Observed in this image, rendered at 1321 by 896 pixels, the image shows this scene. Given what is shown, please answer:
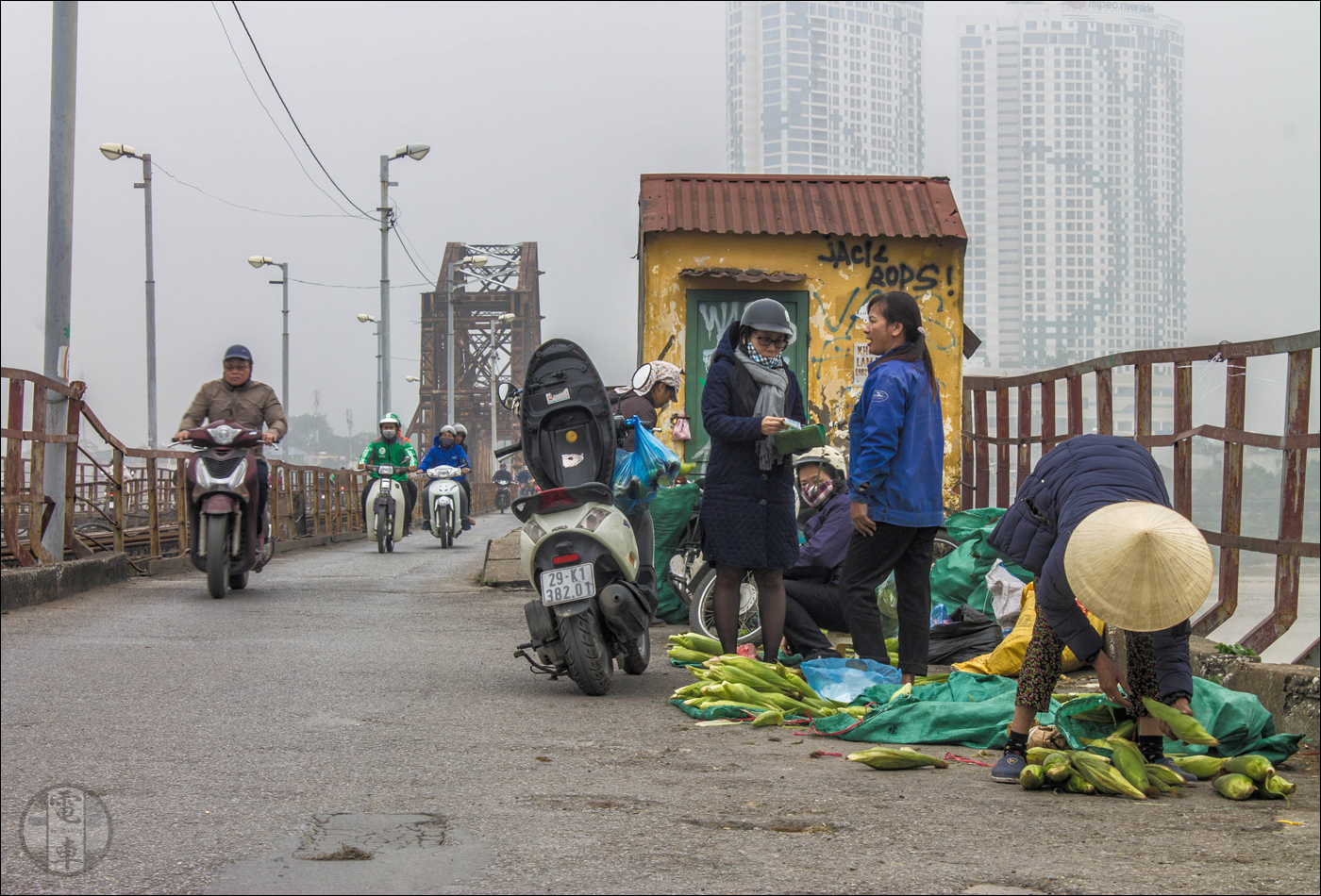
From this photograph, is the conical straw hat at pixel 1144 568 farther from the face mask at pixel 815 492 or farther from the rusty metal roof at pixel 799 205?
the rusty metal roof at pixel 799 205

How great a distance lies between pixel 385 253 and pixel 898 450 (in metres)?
23.9

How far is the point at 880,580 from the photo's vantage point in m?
5.77

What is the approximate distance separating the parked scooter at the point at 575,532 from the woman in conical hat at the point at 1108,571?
2047 mm

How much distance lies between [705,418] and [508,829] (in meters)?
3.03

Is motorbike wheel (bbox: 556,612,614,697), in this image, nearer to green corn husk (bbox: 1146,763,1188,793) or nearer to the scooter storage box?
the scooter storage box

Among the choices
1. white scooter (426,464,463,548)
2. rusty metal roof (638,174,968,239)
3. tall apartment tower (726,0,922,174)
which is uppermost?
tall apartment tower (726,0,922,174)

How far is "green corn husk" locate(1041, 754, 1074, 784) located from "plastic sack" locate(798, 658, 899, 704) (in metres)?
1.60

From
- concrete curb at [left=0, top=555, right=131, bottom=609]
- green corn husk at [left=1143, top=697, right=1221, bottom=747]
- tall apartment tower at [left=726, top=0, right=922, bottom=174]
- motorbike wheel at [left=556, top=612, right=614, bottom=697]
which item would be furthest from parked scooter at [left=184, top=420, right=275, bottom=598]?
tall apartment tower at [left=726, top=0, right=922, bottom=174]

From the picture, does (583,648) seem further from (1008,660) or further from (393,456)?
(393,456)

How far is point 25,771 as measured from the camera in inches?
83.7

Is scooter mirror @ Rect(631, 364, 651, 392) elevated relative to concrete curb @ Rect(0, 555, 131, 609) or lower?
elevated

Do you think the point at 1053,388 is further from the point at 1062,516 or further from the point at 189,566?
the point at 189,566

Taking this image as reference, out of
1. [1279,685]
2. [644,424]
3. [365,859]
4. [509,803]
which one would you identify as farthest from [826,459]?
[365,859]

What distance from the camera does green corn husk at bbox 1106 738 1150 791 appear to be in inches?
152
